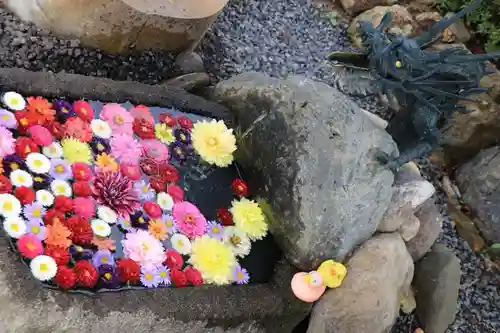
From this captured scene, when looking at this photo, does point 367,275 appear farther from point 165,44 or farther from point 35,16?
point 35,16

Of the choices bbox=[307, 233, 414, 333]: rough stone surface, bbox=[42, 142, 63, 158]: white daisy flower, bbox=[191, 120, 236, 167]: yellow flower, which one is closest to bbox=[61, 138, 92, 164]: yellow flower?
bbox=[42, 142, 63, 158]: white daisy flower

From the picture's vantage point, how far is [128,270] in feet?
8.27

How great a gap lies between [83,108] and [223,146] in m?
0.69

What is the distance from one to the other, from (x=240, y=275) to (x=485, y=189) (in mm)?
2333

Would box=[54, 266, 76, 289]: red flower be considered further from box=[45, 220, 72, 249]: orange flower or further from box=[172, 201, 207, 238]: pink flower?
box=[172, 201, 207, 238]: pink flower

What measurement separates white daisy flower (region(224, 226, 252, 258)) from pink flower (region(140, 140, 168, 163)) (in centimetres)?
44

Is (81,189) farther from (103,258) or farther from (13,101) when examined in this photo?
(13,101)

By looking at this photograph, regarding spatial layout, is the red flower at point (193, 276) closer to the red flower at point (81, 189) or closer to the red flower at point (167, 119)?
the red flower at point (81, 189)

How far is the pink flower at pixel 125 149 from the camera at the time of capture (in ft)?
9.42

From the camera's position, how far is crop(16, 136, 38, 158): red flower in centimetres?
258

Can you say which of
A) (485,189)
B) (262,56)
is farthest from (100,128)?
Result: (485,189)

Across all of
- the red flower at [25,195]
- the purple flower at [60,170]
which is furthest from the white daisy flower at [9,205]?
the purple flower at [60,170]

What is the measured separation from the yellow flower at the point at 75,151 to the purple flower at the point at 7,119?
21 centimetres

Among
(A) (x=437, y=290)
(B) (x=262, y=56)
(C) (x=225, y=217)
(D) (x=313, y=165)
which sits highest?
(D) (x=313, y=165)
